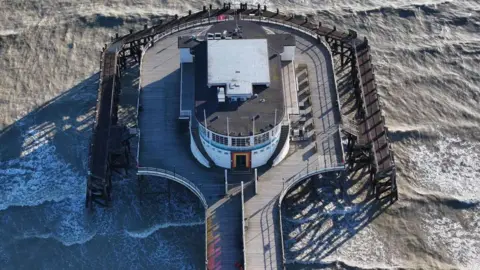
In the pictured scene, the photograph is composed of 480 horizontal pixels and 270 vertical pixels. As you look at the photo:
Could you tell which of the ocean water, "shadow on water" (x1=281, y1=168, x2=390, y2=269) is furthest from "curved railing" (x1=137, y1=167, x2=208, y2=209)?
"shadow on water" (x1=281, y1=168, x2=390, y2=269)

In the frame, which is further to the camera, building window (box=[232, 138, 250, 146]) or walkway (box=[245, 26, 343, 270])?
building window (box=[232, 138, 250, 146])

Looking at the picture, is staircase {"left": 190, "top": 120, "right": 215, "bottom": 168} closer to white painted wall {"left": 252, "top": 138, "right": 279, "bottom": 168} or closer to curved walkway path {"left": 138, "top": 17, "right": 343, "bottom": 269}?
curved walkway path {"left": 138, "top": 17, "right": 343, "bottom": 269}

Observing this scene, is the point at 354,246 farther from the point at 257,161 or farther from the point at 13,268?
the point at 13,268

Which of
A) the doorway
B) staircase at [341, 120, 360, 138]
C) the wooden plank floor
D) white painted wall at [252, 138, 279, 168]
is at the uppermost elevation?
the wooden plank floor

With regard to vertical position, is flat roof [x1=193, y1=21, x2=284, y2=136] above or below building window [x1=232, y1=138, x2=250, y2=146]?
above

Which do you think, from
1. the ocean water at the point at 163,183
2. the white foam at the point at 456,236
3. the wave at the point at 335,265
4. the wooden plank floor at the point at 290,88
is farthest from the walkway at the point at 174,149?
the white foam at the point at 456,236

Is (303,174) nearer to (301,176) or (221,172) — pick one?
(301,176)

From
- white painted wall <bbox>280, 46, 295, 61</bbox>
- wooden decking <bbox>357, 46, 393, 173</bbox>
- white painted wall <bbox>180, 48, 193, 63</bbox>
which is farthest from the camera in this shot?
white painted wall <bbox>280, 46, 295, 61</bbox>
